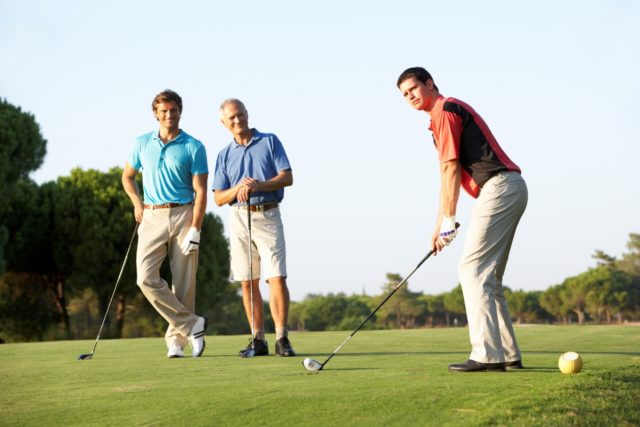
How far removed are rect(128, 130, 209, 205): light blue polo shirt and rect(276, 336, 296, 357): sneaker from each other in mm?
1818

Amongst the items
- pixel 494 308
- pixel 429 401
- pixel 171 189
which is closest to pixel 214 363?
Answer: pixel 171 189

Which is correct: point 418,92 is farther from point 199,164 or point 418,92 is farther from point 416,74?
point 199,164

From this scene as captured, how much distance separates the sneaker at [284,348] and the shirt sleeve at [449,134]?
3.16m

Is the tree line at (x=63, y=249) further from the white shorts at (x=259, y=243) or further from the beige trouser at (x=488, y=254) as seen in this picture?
the beige trouser at (x=488, y=254)

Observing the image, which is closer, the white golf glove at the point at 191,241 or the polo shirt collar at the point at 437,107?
the polo shirt collar at the point at 437,107

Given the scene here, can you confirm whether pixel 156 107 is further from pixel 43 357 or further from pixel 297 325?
pixel 297 325

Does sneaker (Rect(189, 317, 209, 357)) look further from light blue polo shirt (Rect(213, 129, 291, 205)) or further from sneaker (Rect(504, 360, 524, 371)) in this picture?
sneaker (Rect(504, 360, 524, 371))

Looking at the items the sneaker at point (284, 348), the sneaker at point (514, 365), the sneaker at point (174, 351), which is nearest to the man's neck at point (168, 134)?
the sneaker at point (174, 351)

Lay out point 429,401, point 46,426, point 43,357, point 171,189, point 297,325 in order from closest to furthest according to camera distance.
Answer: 1. point 46,426
2. point 429,401
3. point 171,189
4. point 43,357
5. point 297,325

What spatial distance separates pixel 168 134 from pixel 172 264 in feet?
4.69

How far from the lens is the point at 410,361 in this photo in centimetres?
748

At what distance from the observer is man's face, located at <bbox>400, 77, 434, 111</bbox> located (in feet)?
21.9

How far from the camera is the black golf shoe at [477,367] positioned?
247 inches

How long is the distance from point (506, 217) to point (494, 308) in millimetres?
716
